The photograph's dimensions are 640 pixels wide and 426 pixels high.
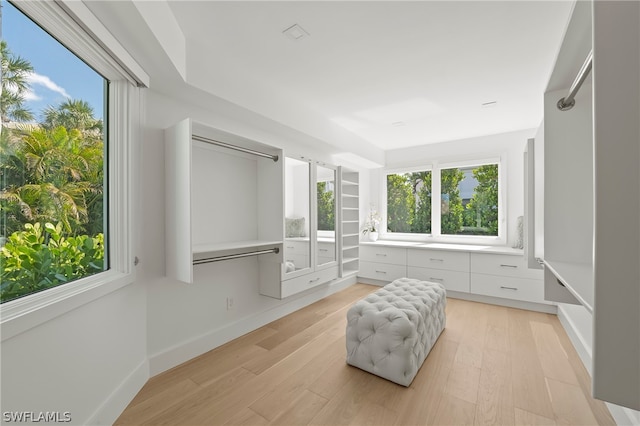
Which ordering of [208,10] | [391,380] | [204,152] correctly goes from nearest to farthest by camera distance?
[208,10] < [391,380] < [204,152]

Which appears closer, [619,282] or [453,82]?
[619,282]

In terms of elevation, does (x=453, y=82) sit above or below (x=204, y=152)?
above

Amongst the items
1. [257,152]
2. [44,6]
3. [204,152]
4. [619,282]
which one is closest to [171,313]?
[204,152]

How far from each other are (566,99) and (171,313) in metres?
2.85

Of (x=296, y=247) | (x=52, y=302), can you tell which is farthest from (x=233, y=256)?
(x=52, y=302)

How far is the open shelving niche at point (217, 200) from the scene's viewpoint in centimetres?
210

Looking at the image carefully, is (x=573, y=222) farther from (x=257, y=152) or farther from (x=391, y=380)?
(x=257, y=152)

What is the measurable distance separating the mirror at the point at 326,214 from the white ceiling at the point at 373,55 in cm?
69

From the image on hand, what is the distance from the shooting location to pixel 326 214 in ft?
12.5

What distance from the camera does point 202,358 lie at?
2459 millimetres

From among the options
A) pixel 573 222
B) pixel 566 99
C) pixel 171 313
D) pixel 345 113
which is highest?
pixel 345 113

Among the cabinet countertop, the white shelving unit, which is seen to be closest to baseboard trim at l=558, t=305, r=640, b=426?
the cabinet countertop

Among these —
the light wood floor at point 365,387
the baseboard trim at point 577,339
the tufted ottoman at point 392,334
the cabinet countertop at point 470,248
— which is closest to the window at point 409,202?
the cabinet countertop at point 470,248

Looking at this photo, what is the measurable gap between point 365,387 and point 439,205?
A: 371cm
